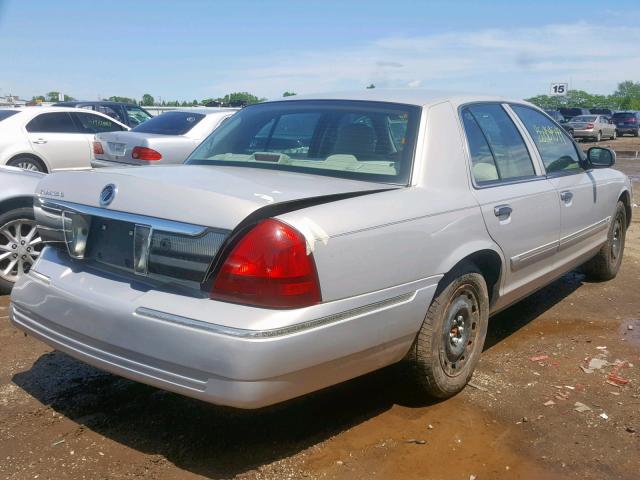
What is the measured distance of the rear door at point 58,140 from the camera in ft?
35.1

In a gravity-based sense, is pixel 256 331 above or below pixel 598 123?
above

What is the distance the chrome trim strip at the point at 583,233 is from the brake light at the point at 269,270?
269 centimetres

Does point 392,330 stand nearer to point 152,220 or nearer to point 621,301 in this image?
point 152,220

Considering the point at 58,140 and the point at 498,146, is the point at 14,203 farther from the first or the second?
the point at 58,140

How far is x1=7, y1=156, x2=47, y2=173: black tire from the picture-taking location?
10.4 metres

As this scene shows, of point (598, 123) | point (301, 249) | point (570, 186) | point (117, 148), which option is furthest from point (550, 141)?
point (598, 123)

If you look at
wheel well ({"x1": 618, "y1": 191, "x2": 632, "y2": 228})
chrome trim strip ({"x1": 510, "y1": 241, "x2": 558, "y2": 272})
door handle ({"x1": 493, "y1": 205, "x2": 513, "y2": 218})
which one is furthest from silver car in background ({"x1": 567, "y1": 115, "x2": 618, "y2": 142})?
door handle ({"x1": 493, "y1": 205, "x2": 513, "y2": 218})

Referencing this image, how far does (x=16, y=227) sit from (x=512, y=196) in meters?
3.86

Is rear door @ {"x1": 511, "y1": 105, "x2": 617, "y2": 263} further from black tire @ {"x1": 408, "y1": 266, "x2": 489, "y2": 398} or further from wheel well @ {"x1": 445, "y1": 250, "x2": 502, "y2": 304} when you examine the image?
black tire @ {"x1": 408, "y1": 266, "x2": 489, "y2": 398}

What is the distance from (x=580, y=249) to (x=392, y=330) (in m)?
2.74

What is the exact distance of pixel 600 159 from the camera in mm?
5391

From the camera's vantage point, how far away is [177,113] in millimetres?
9969

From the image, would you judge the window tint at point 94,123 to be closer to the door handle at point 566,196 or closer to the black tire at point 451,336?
the door handle at point 566,196

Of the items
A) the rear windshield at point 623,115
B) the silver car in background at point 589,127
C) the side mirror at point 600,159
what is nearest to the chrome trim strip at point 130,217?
the side mirror at point 600,159
